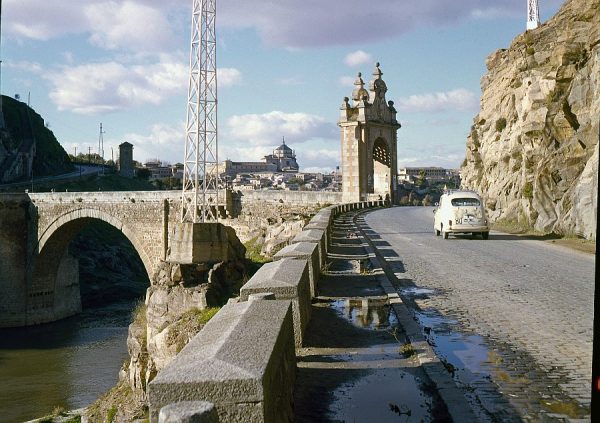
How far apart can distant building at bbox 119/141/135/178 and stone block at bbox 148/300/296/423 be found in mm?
89386

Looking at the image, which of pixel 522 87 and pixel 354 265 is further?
pixel 522 87

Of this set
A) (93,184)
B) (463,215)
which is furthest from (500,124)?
(93,184)

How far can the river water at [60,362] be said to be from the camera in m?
28.0

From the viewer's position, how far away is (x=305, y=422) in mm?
4609

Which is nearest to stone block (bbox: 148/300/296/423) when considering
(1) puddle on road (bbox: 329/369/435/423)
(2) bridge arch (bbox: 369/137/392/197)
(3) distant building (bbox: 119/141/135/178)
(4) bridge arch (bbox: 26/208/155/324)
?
(1) puddle on road (bbox: 329/369/435/423)

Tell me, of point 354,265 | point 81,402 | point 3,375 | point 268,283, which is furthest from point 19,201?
point 268,283

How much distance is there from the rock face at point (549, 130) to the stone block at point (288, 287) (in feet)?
39.5

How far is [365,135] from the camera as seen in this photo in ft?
149

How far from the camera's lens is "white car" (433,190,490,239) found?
19656mm

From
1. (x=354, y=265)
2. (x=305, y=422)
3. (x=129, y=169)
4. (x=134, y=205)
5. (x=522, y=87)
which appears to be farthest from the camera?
(x=129, y=169)

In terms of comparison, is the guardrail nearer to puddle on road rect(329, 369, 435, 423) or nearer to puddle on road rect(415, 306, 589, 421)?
puddle on road rect(329, 369, 435, 423)

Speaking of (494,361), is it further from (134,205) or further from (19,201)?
(19,201)

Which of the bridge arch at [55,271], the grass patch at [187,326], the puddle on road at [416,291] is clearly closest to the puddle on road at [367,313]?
the puddle on road at [416,291]

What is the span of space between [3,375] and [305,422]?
32.3 m
